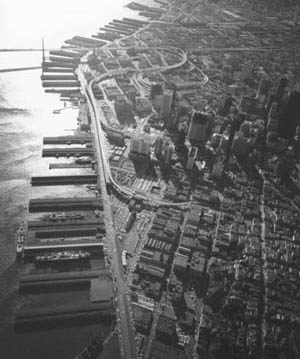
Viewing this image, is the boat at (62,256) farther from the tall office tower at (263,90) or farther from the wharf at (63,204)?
the tall office tower at (263,90)

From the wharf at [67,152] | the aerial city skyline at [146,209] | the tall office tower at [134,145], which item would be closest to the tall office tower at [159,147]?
the aerial city skyline at [146,209]

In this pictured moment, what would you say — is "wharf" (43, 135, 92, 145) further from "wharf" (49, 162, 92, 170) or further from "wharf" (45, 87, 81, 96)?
"wharf" (45, 87, 81, 96)

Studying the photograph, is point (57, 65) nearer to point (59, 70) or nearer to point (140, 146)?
point (59, 70)

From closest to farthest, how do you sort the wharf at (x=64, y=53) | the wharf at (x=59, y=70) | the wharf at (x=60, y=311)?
the wharf at (x=60, y=311) → the wharf at (x=59, y=70) → the wharf at (x=64, y=53)

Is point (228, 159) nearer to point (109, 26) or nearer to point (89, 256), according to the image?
point (89, 256)

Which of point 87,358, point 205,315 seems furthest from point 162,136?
point 87,358

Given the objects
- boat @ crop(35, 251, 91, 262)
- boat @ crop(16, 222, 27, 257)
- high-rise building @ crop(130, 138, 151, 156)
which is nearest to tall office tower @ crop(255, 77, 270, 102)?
high-rise building @ crop(130, 138, 151, 156)
